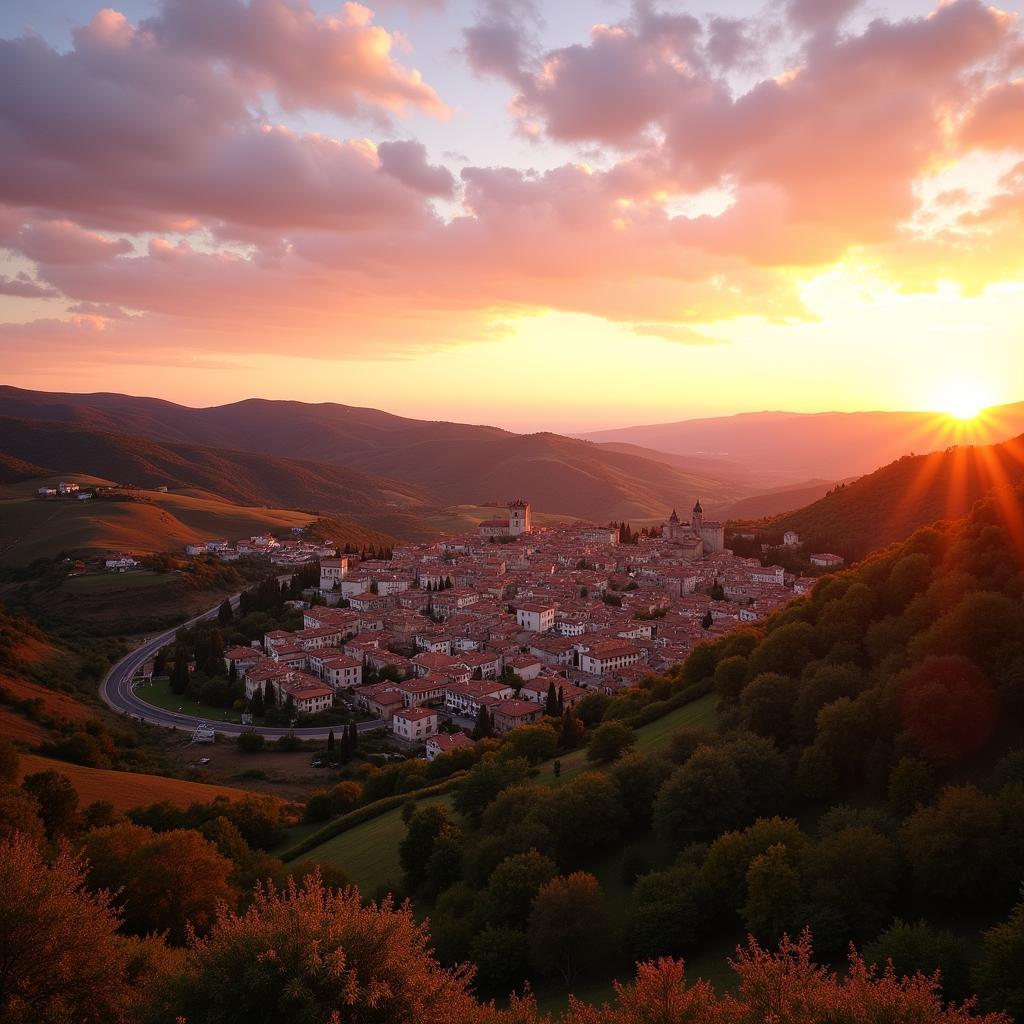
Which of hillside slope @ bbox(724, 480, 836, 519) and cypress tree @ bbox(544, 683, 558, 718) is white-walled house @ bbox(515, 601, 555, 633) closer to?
cypress tree @ bbox(544, 683, 558, 718)

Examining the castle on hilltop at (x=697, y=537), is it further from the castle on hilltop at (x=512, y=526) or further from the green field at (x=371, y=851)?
the green field at (x=371, y=851)

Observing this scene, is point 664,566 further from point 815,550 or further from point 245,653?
point 245,653

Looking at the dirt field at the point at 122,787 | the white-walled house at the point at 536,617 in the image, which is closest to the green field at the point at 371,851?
the dirt field at the point at 122,787

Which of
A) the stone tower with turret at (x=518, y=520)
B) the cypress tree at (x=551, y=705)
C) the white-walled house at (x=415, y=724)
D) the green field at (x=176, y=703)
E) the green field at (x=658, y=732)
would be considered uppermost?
the stone tower with turret at (x=518, y=520)

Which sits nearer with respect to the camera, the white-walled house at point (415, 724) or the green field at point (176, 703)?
the white-walled house at point (415, 724)

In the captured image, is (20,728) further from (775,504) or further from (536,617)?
(775,504)
